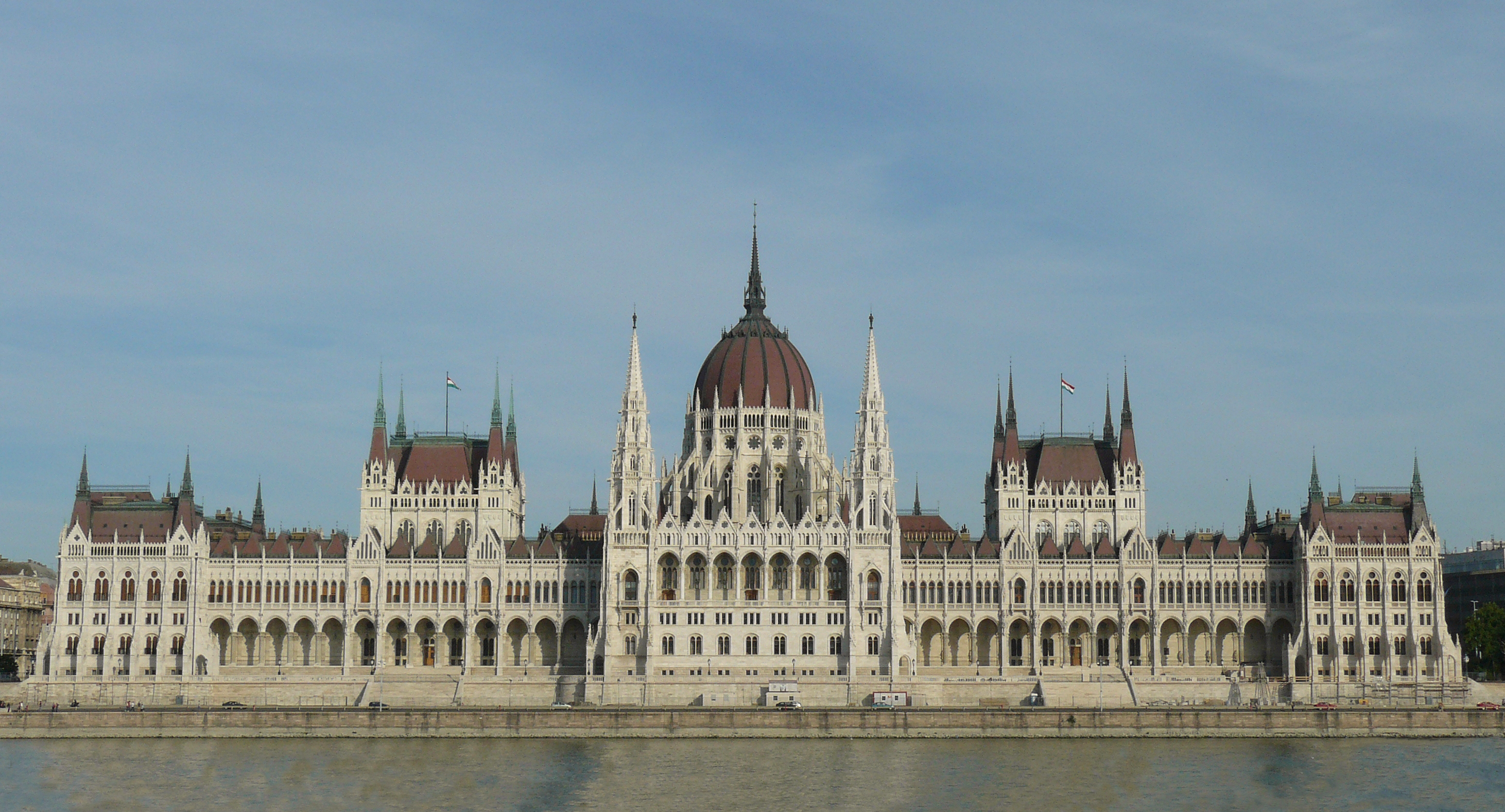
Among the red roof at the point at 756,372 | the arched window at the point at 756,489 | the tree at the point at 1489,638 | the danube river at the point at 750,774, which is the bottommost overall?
the danube river at the point at 750,774

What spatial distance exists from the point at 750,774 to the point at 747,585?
1668 inches

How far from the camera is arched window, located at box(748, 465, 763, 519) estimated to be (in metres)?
165

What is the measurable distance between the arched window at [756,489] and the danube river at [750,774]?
35.6 m

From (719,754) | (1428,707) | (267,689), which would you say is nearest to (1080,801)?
(719,754)

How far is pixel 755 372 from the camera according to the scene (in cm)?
16825

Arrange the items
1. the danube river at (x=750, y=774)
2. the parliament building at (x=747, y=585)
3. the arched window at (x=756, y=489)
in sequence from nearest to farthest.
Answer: the danube river at (x=750, y=774)
the parliament building at (x=747, y=585)
the arched window at (x=756, y=489)

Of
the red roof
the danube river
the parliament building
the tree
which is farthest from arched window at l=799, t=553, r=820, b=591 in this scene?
the tree

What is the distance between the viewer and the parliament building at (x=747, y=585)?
152750mm

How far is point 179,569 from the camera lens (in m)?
158

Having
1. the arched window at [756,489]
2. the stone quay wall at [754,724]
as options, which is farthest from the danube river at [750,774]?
the arched window at [756,489]

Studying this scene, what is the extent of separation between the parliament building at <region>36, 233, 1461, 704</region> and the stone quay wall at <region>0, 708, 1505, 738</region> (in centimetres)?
1346

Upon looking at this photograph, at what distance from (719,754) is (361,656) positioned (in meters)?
46.6

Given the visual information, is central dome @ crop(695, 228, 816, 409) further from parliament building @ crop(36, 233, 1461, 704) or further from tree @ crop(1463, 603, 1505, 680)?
tree @ crop(1463, 603, 1505, 680)

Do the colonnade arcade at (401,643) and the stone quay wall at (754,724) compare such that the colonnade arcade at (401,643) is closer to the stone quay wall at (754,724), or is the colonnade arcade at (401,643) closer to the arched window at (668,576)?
the arched window at (668,576)
